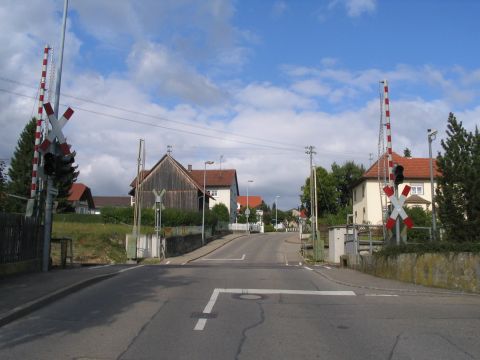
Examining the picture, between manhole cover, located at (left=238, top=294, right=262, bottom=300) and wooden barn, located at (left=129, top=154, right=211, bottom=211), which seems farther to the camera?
wooden barn, located at (left=129, top=154, right=211, bottom=211)

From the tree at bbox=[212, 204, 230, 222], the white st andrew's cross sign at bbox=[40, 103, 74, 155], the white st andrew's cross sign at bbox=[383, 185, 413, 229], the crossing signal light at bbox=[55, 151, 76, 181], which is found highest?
the tree at bbox=[212, 204, 230, 222]

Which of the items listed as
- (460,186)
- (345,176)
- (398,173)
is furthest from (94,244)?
(345,176)

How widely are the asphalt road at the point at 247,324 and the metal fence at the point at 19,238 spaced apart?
2.56 m

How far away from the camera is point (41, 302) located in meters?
9.05

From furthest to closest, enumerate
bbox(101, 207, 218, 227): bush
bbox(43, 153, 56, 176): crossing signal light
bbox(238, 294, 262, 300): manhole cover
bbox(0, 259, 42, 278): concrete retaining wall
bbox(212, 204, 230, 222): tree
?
1. bbox(212, 204, 230, 222): tree
2. bbox(101, 207, 218, 227): bush
3. bbox(43, 153, 56, 176): crossing signal light
4. bbox(0, 259, 42, 278): concrete retaining wall
5. bbox(238, 294, 262, 300): manhole cover

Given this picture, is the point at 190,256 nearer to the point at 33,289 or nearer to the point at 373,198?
the point at 373,198

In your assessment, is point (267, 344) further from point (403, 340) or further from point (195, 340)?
point (403, 340)

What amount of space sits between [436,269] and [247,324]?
672 cm

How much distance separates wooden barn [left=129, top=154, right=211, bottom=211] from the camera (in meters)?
67.9

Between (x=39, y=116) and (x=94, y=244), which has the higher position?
(x=39, y=116)

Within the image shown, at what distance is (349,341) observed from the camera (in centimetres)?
695

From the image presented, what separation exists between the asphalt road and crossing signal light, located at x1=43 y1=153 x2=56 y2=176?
346 centimetres

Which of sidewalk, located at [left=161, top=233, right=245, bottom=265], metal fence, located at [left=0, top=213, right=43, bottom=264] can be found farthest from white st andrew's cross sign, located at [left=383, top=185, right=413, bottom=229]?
sidewalk, located at [left=161, top=233, right=245, bottom=265]

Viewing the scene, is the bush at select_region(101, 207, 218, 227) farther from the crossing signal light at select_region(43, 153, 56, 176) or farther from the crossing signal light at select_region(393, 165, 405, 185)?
the crossing signal light at select_region(393, 165, 405, 185)
